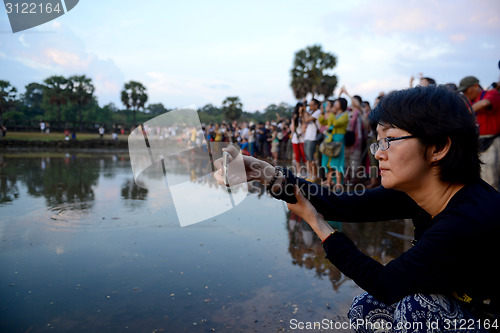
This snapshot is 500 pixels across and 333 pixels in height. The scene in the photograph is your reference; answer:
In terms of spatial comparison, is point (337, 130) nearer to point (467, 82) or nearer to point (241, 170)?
point (467, 82)

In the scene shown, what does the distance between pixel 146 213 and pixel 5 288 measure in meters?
2.53

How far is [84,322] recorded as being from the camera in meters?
2.08

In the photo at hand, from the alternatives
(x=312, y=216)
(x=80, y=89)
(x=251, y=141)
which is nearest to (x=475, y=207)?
(x=312, y=216)

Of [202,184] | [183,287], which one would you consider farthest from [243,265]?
[202,184]

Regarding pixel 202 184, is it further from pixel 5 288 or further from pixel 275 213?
pixel 275 213

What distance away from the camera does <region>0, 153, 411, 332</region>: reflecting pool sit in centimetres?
216

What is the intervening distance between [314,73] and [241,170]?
31.2 meters

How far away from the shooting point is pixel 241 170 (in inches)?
65.9

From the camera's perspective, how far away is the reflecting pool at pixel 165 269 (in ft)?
7.09

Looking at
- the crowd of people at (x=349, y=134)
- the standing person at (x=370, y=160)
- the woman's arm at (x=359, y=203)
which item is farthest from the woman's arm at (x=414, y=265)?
the standing person at (x=370, y=160)

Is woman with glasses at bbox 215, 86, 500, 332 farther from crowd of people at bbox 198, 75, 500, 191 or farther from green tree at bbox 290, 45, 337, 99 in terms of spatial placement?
green tree at bbox 290, 45, 337, 99

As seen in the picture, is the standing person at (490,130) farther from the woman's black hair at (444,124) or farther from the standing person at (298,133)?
the standing person at (298,133)

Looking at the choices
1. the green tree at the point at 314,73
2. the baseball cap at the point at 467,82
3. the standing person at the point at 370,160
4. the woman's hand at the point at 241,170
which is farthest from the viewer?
the green tree at the point at 314,73

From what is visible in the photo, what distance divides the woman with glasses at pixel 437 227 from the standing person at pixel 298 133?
6.37 metres
